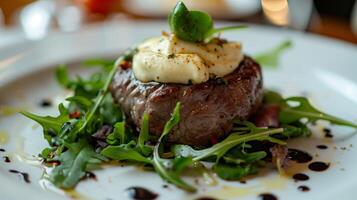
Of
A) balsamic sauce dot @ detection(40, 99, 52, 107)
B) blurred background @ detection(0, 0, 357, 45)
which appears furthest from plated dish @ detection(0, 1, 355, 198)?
blurred background @ detection(0, 0, 357, 45)

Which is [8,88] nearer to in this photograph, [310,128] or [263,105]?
[263,105]

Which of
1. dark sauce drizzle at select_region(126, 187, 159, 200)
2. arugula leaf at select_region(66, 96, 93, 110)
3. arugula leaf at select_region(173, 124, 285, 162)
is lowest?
dark sauce drizzle at select_region(126, 187, 159, 200)

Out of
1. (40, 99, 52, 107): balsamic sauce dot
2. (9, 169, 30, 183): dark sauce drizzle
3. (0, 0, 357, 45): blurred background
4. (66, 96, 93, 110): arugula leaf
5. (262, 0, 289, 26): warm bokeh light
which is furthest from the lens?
(262, 0, 289, 26): warm bokeh light

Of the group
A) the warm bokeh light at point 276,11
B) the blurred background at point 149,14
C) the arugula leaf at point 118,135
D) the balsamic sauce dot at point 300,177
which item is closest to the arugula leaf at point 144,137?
the arugula leaf at point 118,135

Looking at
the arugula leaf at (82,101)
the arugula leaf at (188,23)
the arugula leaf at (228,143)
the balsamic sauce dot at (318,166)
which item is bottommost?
the balsamic sauce dot at (318,166)

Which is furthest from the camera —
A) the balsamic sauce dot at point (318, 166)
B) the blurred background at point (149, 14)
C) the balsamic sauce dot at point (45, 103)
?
the blurred background at point (149, 14)

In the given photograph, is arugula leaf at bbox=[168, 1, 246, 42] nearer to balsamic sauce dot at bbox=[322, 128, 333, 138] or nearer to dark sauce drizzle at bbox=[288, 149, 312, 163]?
dark sauce drizzle at bbox=[288, 149, 312, 163]

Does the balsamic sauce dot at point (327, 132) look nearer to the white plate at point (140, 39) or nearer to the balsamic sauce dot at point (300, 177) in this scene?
the white plate at point (140, 39)
